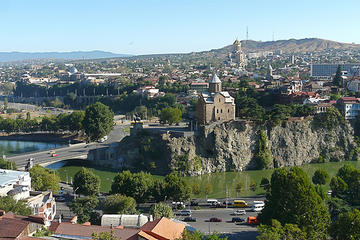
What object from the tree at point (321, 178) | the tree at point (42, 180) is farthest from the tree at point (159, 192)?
the tree at point (321, 178)

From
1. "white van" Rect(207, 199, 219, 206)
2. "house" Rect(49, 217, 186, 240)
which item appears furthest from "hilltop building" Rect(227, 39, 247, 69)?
"house" Rect(49, 217, 186, 240)

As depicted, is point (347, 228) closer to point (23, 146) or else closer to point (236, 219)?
point (236, 219)

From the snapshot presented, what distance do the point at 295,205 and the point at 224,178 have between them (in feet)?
39.3

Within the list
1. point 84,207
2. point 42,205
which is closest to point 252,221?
point 84,207

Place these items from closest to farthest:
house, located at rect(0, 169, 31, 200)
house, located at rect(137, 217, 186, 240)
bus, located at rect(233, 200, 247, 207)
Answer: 1. house, located at rect(137, 217, 186, 240)
2. house, located at rect(0, 169, 31, 200)
3. bus, located at rect(233, 200, 247, 207)

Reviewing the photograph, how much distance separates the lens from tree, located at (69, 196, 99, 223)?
16.2m

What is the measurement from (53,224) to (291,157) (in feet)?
64.8

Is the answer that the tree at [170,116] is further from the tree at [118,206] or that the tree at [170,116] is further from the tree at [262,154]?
the tree at [118,206]

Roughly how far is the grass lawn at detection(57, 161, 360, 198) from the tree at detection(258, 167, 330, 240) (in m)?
6.76

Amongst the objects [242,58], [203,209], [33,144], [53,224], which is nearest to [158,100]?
[33,144]

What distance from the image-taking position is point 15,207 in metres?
14.0

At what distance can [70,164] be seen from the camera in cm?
2912

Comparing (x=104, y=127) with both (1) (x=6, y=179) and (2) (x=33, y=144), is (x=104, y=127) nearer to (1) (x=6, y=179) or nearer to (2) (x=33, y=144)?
(2) (x=33, y=144)

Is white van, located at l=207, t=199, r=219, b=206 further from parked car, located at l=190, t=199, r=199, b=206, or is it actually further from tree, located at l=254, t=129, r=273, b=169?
tree, located at l=254, t=129, r=273, b=169
